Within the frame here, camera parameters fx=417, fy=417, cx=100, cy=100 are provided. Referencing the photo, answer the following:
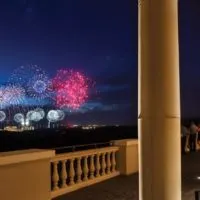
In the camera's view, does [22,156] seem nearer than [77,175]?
Yes

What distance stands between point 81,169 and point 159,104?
6.09 m

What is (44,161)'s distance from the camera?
725cm

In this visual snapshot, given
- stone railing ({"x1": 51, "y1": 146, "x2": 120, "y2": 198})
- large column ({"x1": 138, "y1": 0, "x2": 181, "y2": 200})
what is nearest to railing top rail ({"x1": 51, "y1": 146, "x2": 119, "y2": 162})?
stone railing ({"x1": 51, "y1": 146, "x2": 120, "y2": 198})

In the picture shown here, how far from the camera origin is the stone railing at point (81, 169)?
8.46 meters

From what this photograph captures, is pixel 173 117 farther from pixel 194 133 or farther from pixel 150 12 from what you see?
pixel 194 133

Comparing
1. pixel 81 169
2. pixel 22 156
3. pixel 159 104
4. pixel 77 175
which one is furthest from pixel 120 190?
pixel 159 104

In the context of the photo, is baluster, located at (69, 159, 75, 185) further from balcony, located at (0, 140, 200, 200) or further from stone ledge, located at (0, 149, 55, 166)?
stone ledge, located at (0, 149, 55, 166)

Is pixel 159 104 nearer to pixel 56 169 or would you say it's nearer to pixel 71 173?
pixel 56 169

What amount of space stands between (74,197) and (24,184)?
64.0 inches

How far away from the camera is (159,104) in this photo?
373 centimetres

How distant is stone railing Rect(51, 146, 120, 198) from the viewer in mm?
8461

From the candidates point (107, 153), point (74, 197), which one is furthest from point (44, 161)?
point (107, 153)

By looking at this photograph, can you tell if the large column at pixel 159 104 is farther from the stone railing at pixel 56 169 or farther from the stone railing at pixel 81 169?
the stone railing at pixel 81 169

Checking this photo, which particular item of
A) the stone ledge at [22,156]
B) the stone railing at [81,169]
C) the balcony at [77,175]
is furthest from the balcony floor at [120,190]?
the stone ledge at [22,156]
